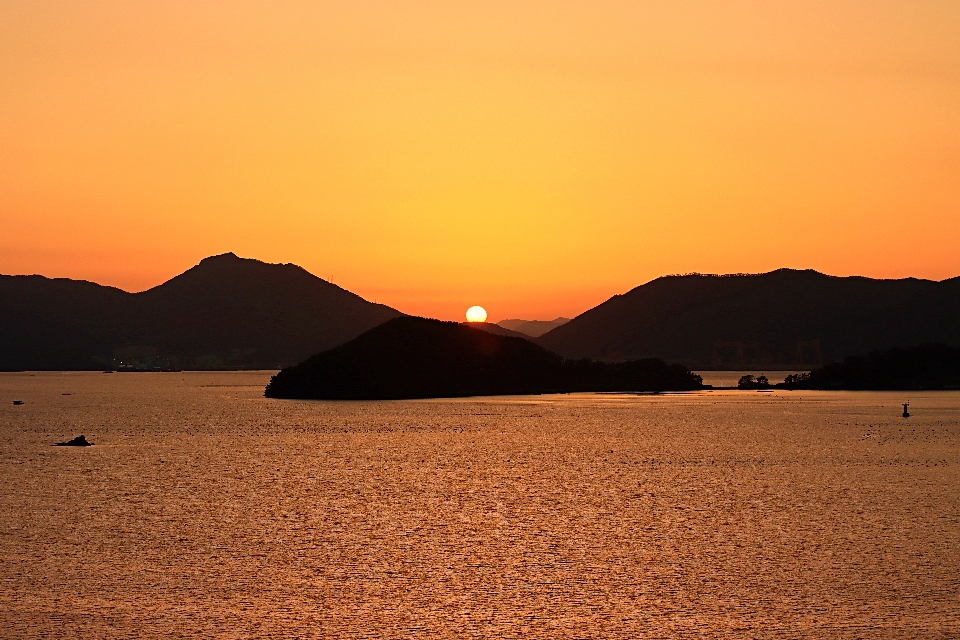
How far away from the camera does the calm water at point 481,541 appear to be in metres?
26.4

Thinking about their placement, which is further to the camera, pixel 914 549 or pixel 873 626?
pixel 914 549

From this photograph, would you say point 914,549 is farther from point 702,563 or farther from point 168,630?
point 168,630

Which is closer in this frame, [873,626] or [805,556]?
[873,626]

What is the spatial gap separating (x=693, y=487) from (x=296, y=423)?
7214cm

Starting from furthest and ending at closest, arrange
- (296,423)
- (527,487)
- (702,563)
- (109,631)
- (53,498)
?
1. (296,423)
2. (527,487)
3. (53,498)
4. (702,563)
5. (109,631)

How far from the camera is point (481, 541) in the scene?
37594mm

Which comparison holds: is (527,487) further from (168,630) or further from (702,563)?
(168,630)

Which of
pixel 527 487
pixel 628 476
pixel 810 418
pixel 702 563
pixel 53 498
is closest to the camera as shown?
pixel 702 563

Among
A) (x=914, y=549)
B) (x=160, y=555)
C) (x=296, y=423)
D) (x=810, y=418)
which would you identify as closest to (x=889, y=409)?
A: (x=810, y=418)

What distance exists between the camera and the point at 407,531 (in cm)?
3997

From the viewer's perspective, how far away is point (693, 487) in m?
55.9

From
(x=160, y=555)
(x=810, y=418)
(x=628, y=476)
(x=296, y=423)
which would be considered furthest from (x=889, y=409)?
(x=160, y=555)

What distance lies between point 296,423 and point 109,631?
97.5 m

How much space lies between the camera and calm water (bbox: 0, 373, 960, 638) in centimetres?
2636
